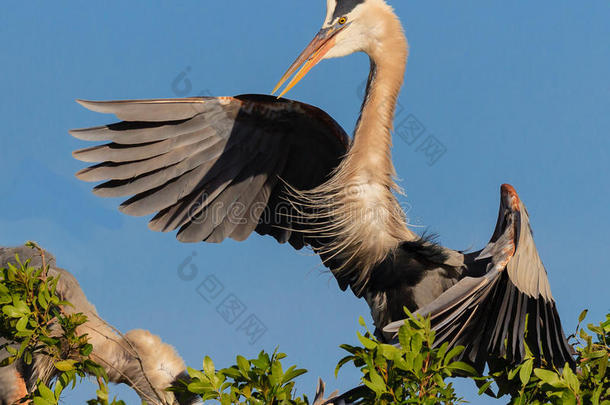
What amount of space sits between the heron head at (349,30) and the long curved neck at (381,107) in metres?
0.05

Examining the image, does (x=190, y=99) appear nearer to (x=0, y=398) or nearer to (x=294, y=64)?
(x=294, y=64)

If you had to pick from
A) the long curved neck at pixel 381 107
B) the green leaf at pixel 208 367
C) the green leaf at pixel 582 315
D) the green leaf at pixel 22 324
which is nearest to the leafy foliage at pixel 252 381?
the green leaf at pixel 208 367

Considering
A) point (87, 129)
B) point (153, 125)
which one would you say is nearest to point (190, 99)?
point (153, 125)

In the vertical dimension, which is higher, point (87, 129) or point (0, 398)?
point (87, 129)

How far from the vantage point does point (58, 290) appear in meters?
6.33

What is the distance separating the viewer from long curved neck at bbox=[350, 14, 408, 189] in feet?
17.5

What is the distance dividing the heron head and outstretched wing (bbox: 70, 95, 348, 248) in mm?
417

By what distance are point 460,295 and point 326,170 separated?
6.77 feet

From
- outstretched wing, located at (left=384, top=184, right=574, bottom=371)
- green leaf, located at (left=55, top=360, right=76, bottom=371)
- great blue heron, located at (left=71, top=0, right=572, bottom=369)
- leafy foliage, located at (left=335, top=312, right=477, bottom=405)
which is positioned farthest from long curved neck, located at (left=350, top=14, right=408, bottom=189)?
green leaf, located at (left=55, top=360, right=76, bottom=371)

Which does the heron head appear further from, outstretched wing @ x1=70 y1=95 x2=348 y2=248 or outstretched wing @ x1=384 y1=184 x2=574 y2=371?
outstretched wing @ x1=384 y1=184 x2=574 y2=371

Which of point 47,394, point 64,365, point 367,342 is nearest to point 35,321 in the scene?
point 64,365

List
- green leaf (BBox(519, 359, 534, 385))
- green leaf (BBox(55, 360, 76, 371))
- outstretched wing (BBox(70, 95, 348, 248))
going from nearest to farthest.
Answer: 1. green leaf (BBox(519, 359, 534, 385))
2. green leaf (BBox(55, 360, 76, 371))
3. outstretched wing (BBox(70, 95, 348, 248))

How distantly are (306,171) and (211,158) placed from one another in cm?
74

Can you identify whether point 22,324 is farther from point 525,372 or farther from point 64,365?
point 525,372
